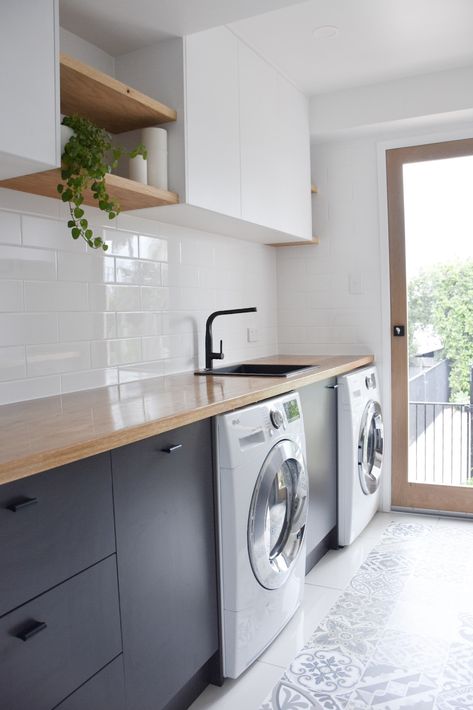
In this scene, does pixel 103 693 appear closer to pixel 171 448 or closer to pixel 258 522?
pixel 171 448

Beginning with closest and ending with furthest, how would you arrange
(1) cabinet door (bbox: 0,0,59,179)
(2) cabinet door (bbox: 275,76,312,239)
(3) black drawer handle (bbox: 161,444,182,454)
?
(1) cabinet door (bbox: 0,0,59,179) < (3) black drawer handle (bbox: 161,444,182,454) < (2) cabinet door (bbox: 275,76,312,239)

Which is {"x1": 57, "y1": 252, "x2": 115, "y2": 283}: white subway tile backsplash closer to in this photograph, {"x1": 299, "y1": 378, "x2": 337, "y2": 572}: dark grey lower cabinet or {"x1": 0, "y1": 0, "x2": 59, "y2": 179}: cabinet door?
{"x1": 0, "y1": 0, "x2": 59, "y2": 179}: cabinet door

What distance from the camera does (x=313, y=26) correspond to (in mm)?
2518

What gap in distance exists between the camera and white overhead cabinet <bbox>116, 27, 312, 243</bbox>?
2168mm

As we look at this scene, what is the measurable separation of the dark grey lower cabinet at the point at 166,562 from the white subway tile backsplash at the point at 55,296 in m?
0.69

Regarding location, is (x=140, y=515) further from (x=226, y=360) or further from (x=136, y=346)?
(x=226, y=360)

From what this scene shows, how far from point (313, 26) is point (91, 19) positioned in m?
1.00

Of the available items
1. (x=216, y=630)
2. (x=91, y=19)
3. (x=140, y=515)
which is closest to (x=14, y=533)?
(x=140, y=515)

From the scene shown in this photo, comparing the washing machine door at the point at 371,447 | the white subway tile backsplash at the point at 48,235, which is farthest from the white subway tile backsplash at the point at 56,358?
the washing machine door at the point at 371,447

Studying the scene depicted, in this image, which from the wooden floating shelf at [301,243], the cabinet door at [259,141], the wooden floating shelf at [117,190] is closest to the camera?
the wooden floating shelf at [117,190]

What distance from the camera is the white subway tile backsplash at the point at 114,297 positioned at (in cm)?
221

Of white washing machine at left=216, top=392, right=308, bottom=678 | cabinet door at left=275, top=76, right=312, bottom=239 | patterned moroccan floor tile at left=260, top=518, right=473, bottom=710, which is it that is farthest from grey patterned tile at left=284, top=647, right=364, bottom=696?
cabinet door at left=275, top=76, right=312, bottom=239

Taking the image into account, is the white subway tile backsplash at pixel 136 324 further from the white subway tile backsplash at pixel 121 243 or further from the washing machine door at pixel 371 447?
the washing machine door at pixel 371 447

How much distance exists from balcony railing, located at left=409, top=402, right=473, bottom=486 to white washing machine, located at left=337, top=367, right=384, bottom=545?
34cm
